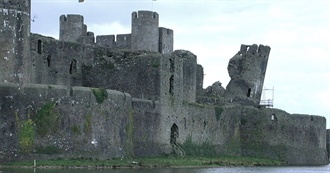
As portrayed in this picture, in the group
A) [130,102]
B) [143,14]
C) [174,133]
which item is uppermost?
[143,14]

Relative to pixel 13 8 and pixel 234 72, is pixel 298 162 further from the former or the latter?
pixel 13 8

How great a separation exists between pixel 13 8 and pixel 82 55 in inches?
378

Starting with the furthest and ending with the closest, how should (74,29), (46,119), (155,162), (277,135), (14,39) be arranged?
1. (74,29)
2. (277,135)
3. (155,162)
4. (14,39)
5. (46,119)

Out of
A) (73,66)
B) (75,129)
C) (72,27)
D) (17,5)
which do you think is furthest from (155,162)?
(72,27)

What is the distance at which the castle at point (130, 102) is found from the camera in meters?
51.1

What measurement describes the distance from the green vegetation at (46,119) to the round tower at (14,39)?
4.94 metres

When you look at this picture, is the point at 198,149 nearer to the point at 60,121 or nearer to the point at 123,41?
the point at 60,121

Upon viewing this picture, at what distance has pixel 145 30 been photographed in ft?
276

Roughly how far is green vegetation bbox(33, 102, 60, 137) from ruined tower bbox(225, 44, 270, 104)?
2744 centimetres

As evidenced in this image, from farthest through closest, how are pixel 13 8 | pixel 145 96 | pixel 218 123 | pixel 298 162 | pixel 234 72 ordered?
pixel 234 72 < pixel 298 162 < pixel 218 123 < pixel 145 96 < pixel 13 8

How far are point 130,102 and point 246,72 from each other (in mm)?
22790

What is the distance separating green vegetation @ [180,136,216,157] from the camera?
6353cm

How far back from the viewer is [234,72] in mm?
77625

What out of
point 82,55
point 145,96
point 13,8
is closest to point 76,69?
point 82,55
